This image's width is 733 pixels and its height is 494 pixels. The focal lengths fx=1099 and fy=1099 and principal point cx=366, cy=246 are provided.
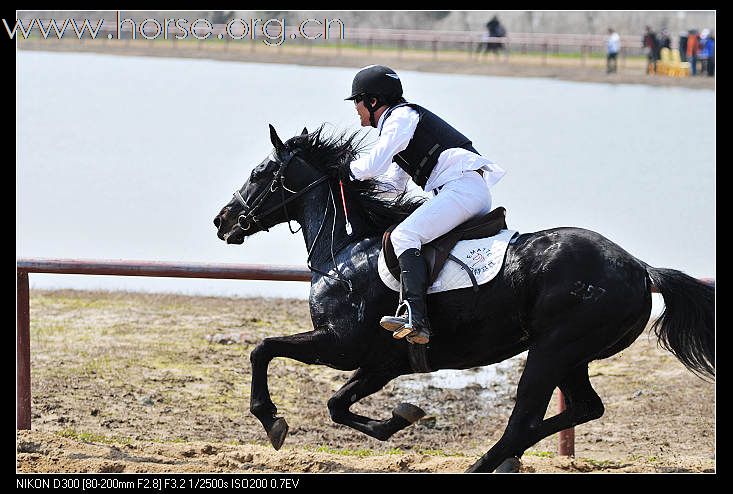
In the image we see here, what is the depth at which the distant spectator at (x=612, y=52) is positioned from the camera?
23734 millimetres

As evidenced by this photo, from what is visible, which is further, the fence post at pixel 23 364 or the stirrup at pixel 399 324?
the fence post at pixel 23 364

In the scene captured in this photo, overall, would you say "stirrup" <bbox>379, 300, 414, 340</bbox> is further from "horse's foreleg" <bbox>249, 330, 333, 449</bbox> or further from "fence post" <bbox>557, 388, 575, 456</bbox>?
"fence post" <bbox>557, 388, 575, 456</bbox>

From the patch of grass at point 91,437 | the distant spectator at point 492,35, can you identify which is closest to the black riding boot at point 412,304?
the patch of grass at point 91,437

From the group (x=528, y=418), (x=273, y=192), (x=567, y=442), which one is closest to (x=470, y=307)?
(x=528, y=418)

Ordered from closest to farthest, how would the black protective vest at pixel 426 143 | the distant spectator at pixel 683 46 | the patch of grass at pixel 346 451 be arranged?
the black protective vest at pixel 426 143, the patch of grass at pixel 346 451, the distant spectator at pixel 683 46

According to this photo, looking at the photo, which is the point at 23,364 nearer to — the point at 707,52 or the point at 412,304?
the point at 412,304

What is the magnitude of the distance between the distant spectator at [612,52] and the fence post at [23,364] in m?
18.2

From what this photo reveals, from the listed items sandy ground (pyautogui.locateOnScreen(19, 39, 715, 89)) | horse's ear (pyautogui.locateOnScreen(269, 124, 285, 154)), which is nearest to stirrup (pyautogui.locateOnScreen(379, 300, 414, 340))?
horse's ear (pyautogui.locateOnScreen(269, 124, 285, 154))

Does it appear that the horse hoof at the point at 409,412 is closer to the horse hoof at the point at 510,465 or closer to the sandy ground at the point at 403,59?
the horse hoof at the point at 510,465

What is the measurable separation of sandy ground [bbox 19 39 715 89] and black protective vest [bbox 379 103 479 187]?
437 inches

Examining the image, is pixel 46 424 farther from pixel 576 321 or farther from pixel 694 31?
pixel 694 31

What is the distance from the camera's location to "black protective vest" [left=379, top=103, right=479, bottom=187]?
6145mm

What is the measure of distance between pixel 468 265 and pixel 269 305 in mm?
4852

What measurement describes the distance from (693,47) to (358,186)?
18.3 m
